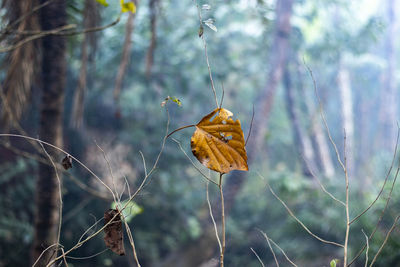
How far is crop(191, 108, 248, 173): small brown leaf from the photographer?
80 cm

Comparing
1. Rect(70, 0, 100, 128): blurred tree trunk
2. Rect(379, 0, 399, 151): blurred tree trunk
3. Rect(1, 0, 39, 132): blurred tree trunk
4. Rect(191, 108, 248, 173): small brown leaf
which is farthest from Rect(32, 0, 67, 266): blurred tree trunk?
Rect(379, 0, 399, 151): blurred tree trunk

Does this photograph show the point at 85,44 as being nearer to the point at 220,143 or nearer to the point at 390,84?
the point at 220,143

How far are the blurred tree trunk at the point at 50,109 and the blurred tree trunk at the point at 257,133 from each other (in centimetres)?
240

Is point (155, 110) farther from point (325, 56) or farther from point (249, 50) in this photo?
point (325, 56)

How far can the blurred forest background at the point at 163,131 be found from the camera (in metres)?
2.26

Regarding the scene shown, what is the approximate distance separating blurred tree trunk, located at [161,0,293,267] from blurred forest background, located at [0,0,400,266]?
0.06 feet

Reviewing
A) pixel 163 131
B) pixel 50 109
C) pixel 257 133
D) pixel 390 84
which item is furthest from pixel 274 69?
pixel 390 84

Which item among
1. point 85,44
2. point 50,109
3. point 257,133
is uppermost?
point 85,44

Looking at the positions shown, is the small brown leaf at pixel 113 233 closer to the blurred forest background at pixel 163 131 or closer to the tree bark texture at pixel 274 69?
the blurred forest background at pixel 163 131

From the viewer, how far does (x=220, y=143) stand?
82cm

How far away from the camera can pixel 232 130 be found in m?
0.81

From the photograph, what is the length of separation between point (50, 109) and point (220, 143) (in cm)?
165

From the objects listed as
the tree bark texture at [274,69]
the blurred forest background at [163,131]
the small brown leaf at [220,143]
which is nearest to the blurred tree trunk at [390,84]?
the blurred forest background at [163,131]

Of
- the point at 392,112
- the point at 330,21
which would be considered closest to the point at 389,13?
the point at 330,21
